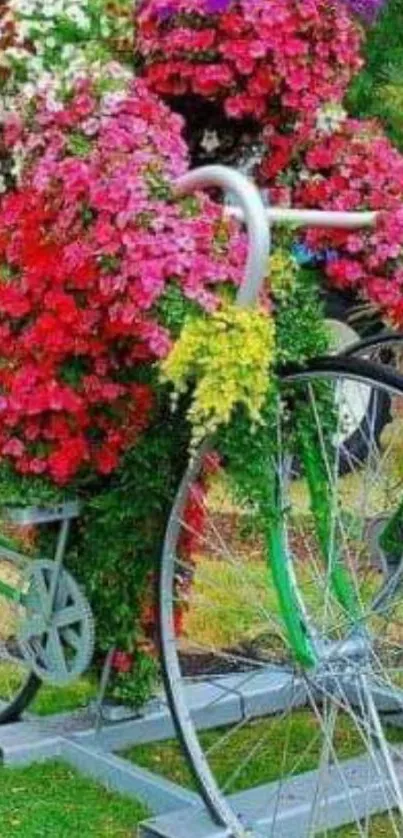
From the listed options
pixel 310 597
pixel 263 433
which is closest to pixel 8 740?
pixel 310 597

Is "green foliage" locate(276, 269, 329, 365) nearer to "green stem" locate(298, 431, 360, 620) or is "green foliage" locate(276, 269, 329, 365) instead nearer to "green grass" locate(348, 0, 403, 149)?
"green stem" locate(298, 431, 360, 620)

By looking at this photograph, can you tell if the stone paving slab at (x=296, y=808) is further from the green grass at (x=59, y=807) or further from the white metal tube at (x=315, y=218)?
the white metal tube at (x=315, y=218)

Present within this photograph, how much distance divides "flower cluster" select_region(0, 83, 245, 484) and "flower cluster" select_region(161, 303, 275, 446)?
0.25 ft

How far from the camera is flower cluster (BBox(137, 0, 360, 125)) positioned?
3145 millimetres

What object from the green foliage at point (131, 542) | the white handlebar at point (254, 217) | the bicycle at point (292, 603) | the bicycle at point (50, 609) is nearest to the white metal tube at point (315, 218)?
the white handlebar at point (254, 217)

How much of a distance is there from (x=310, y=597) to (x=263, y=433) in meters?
1.03

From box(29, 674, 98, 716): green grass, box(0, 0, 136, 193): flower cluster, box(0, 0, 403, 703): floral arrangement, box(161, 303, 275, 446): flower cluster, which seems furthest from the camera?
box(29, 674, 98, 716): green grass

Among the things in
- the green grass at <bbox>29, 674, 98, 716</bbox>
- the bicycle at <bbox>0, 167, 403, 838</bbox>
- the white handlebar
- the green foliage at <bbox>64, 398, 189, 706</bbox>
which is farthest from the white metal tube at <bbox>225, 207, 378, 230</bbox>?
the green grass at <bbox>29, 674, 98, 716</bbox>

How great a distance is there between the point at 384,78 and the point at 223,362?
4.94 metres

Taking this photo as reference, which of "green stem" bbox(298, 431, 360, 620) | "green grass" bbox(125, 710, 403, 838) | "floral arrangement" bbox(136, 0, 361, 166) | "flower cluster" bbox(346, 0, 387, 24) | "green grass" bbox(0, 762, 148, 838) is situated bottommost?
"green grass" bbox(125, 710, 403, 838)

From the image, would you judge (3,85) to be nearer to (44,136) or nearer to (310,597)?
(44,136)

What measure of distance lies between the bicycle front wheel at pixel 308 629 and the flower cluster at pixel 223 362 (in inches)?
8.5

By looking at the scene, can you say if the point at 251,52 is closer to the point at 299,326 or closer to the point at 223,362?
the point at 299,326

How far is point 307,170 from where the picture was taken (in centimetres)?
343
